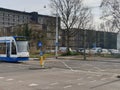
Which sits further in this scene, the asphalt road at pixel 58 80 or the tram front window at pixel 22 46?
the tram front window at pixel 22 46

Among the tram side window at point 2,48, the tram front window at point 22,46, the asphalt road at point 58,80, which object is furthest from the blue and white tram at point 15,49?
the asphalt road at point 58,80

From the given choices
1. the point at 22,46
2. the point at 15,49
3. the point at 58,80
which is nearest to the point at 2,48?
the point at 15,49

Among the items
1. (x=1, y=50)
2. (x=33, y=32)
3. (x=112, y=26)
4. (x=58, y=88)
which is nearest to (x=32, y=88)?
(x=58, y=88)

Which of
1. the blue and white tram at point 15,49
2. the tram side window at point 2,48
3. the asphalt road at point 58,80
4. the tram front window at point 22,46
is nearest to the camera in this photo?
the asphalt road at point 58,80

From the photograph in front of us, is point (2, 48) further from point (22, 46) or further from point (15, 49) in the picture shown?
point (22, 46)

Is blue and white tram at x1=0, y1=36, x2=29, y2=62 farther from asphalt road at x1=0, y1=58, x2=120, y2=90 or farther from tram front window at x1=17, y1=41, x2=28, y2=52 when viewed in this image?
asphalt road at x1=0, y1=58, x2=120, y2=90

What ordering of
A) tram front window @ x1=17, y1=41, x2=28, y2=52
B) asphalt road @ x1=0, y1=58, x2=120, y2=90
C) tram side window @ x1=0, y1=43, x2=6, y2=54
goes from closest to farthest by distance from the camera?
asphalt road @ x1=0, y1=58, x2=120, y2=90 < tram front window @ x1=17, y1=41, x2=28, y2=52 < tram side window @ x1=0, y1=43, x2=6, y2=54

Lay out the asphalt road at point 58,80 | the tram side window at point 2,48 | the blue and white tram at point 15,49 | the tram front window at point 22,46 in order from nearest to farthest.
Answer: the asphalt road at point 58,80 → the blue and white tram at point 15,49 → the tram front window at point 22,46 → the tram side window at point 2,48

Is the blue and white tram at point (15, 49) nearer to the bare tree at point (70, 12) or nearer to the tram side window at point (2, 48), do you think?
the tram side window at point (2, 48)

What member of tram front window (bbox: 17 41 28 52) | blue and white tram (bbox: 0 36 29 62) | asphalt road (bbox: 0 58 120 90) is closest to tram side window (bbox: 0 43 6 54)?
blue and white tram (bbox: 0 36 29 62)

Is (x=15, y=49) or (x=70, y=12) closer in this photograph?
(x=15, y=49)

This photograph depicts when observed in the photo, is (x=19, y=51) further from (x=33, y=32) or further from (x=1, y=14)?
(x=1, y=14)

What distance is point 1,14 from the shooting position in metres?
130

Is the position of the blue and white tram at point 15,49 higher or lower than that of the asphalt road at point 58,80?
higher
